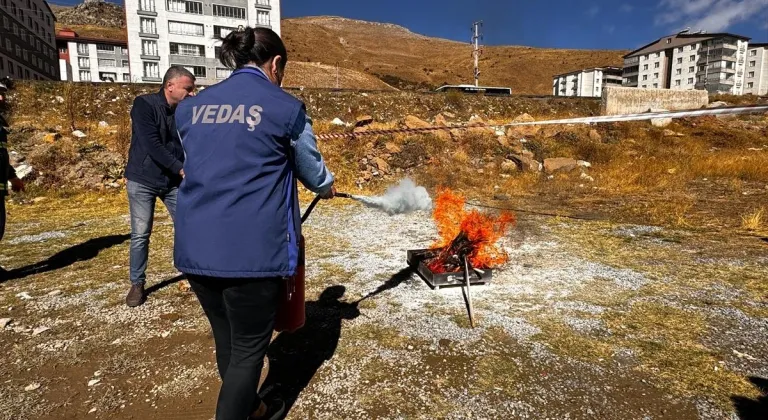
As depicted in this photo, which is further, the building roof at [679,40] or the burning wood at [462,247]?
the building roof at [679,40]

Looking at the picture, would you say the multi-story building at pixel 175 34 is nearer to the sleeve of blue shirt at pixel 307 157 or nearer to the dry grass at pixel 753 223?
the dry grass at pixel 753 223

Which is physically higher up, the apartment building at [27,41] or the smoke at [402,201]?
the apartment building at [27,41]

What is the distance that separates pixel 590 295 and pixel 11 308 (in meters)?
Answer: 6.01

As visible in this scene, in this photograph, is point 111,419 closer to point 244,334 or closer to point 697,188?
point 244,334

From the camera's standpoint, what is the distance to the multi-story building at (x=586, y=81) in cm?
7369

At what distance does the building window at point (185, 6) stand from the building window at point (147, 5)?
1.38 metres

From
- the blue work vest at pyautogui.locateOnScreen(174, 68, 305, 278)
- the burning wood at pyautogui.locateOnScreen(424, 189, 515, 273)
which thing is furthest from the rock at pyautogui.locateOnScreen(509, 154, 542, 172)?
the blue work vest at pyautogui.locateOnScreen(174, 68, 305, 278)

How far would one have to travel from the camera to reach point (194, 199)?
1904 mm

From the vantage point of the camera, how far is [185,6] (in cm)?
4241

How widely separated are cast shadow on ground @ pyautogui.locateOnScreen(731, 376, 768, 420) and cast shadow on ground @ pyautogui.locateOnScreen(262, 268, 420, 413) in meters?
2.79

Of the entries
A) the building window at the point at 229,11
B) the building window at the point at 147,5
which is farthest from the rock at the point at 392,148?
the building window at the point at 147,5

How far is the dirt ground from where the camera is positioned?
2.81m

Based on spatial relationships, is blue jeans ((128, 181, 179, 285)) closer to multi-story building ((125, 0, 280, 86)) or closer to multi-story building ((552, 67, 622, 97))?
multi-story building ((125, 0, 280, 86))

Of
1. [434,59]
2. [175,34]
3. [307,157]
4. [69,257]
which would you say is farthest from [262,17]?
[434,59]
